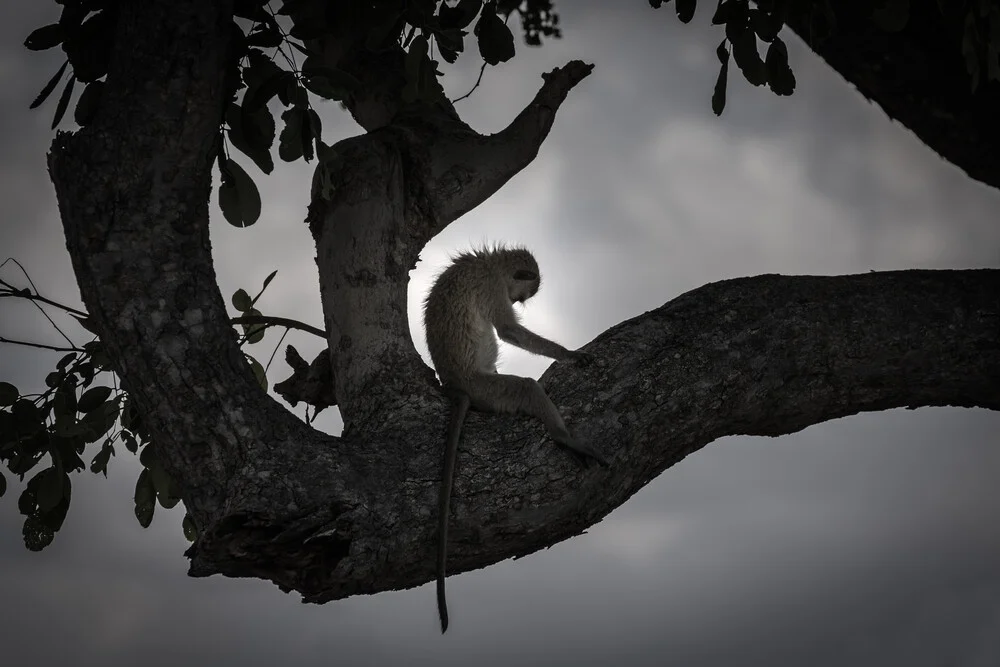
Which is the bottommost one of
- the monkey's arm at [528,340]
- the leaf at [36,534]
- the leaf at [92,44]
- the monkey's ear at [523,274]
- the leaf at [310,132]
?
the leaf at [36,534]

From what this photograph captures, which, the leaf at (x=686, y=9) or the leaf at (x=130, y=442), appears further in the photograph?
the leaf at (x=130, y=442)

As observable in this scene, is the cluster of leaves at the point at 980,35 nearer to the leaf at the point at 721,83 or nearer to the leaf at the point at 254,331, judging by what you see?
the leaf at the point at 721,83

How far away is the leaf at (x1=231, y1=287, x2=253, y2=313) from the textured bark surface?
306cm

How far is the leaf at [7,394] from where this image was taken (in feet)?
12.9

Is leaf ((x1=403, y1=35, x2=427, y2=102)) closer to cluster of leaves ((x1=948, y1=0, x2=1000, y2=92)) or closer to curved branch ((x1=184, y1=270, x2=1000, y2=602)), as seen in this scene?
curved branch ((x1=184, y1=270, x2=1000, y2=602))

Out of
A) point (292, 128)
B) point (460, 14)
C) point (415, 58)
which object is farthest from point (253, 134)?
point (460, 14)

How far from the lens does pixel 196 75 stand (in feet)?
10.2

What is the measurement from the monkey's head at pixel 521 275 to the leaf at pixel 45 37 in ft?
7.96

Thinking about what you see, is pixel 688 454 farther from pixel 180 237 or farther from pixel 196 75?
pixel 196 75

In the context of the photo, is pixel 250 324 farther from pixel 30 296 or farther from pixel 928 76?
pixel 928 76

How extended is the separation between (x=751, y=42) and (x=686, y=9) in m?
0.31

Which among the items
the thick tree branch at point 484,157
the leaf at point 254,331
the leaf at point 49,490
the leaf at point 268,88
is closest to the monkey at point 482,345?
the thick tree branch at point 484,157

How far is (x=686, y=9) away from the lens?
3.73 meters

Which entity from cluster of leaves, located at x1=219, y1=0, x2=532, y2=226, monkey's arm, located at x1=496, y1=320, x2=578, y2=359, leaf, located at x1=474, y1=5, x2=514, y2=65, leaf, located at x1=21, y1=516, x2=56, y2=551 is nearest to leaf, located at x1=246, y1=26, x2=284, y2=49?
cluster of leaves, located at x1=219, y1=0, x2=532, y2=226
